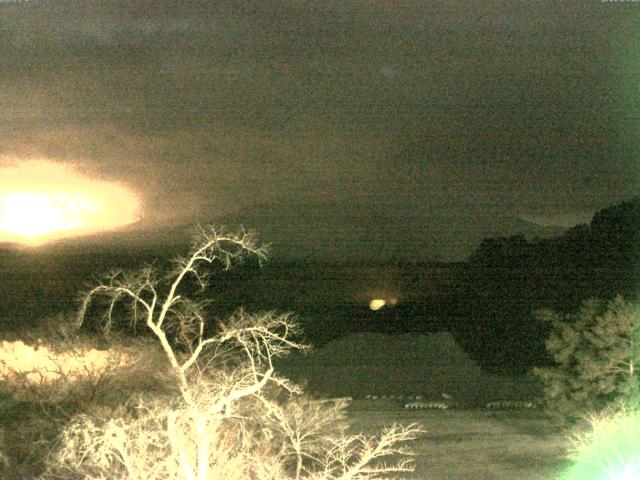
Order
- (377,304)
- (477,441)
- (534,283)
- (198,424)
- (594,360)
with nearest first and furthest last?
(198,424), (594,360), (477,441), (534,283), (377,304)

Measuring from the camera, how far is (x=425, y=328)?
4097 centimetres

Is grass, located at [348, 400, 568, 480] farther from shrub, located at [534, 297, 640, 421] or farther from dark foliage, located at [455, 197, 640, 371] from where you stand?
dark foliage, located at [455, 197, 640, 371]

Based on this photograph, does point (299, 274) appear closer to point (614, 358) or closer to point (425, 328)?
point (425, 328)

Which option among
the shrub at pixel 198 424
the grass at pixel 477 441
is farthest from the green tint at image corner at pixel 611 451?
the shrub at pixel 198 424

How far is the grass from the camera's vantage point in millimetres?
17734

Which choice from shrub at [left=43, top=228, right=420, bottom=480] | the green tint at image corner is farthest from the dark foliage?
shrub at [left=43, top=228, right=420, bottom=480]

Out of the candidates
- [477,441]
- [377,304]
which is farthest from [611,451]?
[377,304]

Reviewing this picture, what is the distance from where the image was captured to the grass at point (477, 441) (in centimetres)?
1773

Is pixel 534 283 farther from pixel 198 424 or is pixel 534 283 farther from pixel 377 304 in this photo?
pixel 198 424

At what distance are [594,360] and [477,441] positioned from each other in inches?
203

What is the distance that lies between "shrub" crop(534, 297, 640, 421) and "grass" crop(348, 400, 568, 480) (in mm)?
1583

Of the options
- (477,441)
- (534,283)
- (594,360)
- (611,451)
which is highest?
(534,283)

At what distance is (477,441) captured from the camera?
21.5 m

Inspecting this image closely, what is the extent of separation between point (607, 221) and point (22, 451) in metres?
32.7
